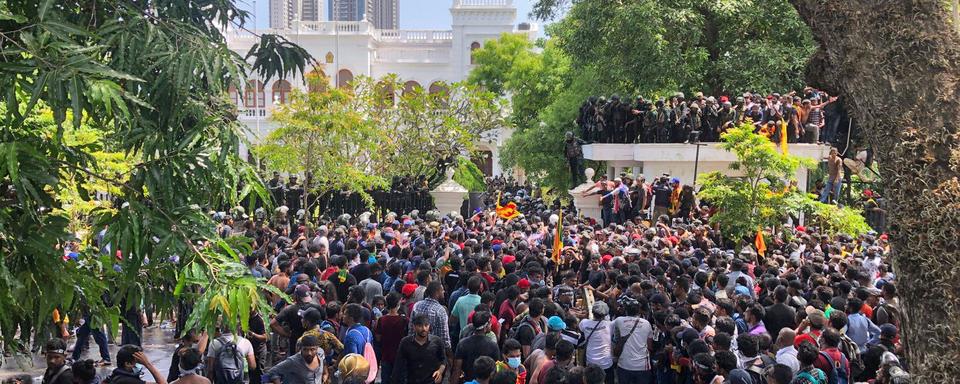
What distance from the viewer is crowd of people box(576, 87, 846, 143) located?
2273cm

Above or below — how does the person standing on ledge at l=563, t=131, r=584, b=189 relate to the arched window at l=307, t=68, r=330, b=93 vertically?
below

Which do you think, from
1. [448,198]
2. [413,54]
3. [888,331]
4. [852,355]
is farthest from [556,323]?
[413,54]

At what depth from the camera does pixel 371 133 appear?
23766 mm

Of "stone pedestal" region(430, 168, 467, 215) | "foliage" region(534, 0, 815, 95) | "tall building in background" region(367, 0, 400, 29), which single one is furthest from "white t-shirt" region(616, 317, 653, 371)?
"tall building in background" region(367, 0, 400, 29)

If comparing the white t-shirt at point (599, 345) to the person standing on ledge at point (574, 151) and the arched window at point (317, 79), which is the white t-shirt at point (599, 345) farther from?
the person standing on ledge at point (574, 151)

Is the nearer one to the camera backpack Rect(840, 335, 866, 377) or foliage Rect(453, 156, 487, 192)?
backpack Rect(840, 335, 866, 377)

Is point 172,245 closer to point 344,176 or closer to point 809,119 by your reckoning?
point 344,176

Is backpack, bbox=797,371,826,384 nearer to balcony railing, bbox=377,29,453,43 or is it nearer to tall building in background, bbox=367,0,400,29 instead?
balcony railing, bbox=377,29,453,43

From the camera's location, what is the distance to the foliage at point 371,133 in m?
21.5

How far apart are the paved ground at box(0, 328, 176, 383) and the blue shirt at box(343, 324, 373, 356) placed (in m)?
3.88

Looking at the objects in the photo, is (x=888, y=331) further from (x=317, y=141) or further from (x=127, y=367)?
(x=317, y=141)

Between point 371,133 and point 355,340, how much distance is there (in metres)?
16.3

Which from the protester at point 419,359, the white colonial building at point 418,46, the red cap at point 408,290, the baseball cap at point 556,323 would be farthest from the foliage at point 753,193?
the white colonial building at point 418,46

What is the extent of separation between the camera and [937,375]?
4.32 metres
